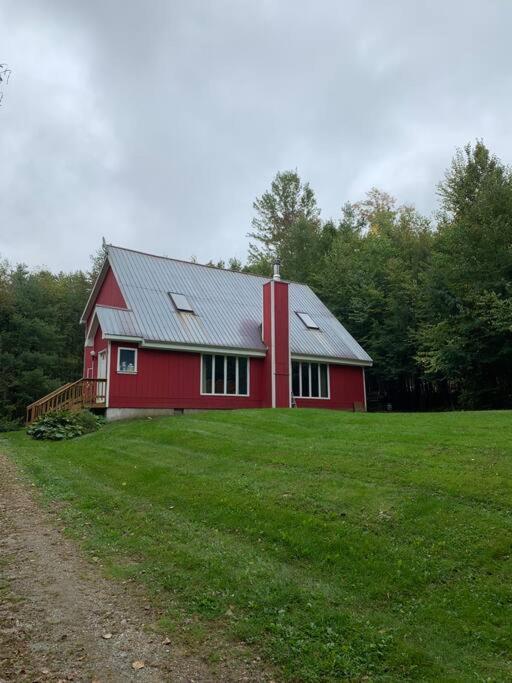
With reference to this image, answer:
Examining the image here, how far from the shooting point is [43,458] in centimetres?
1241

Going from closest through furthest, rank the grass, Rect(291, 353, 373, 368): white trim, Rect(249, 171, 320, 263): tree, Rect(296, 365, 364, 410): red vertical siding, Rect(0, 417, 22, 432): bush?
the grass
Rect(291, 353, 373, 368): white trim
Rect(296, 365, 364, 410): red vertical siding
Rect(0, 417, 22, 432): bush
Rect(249, 171, 320, 263): tree

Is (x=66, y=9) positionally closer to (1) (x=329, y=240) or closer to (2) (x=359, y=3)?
(2) (x=359, y=3)

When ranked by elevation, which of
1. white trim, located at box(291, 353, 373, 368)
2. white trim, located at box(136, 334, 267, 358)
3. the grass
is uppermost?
white trim, located at box(136, 334, 267, 358)

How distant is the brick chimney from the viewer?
20.7 m

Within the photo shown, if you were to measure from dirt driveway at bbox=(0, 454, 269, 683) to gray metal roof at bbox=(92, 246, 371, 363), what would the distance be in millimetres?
12499

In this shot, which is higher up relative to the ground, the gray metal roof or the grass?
the gray metal roof

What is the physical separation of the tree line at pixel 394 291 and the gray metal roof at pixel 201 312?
410 cm

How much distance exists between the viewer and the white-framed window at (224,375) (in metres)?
20.0

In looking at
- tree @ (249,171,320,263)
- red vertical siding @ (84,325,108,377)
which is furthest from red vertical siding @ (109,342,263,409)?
tree @ (249,171,320,263)

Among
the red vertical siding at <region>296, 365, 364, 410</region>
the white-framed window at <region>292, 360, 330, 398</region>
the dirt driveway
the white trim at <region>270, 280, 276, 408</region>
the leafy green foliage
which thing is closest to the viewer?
the dirt driveway

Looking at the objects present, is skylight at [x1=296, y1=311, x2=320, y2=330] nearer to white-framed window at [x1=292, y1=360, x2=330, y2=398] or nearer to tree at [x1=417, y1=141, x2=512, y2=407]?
white-framed window at [x1=292, y1=360, x2=330, y2=398]

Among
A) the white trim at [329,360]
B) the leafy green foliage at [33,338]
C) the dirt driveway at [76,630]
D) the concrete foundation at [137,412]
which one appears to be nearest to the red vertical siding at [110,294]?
the concrete foundation at [137,412]

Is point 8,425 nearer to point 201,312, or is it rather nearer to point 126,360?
point 126,360

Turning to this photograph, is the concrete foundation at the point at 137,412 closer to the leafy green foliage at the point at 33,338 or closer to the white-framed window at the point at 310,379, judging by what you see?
the white-framed window at the point at 310,379
